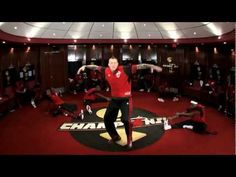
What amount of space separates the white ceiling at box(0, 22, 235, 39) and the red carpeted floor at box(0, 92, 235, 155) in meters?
3.66

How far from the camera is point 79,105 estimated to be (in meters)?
12.2

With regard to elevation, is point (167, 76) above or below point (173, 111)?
above

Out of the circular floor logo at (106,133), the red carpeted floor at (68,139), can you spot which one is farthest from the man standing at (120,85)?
the red carpeted floor at (68,139)

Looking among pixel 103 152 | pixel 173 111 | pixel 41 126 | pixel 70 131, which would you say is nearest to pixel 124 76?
pixel 103 152

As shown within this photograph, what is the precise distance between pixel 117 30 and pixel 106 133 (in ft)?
25.1

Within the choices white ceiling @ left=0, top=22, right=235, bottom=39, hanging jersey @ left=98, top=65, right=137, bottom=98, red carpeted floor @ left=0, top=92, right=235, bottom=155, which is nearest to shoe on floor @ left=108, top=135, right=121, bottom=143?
red carpeted floor @ left=0, top=92, right=235, bottom=155

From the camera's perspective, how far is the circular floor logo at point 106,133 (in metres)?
7.09

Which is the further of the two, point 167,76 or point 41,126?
point 167,76

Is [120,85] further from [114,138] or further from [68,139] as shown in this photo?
[68,139]

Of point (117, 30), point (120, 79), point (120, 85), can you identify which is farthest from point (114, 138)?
point (117, 30)

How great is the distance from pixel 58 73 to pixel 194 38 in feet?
28.5

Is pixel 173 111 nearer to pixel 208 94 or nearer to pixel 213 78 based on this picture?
pixel 208 94

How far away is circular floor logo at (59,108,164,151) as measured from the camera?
23.3 feet

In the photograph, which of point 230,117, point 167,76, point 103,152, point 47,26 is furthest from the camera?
point 167,76
